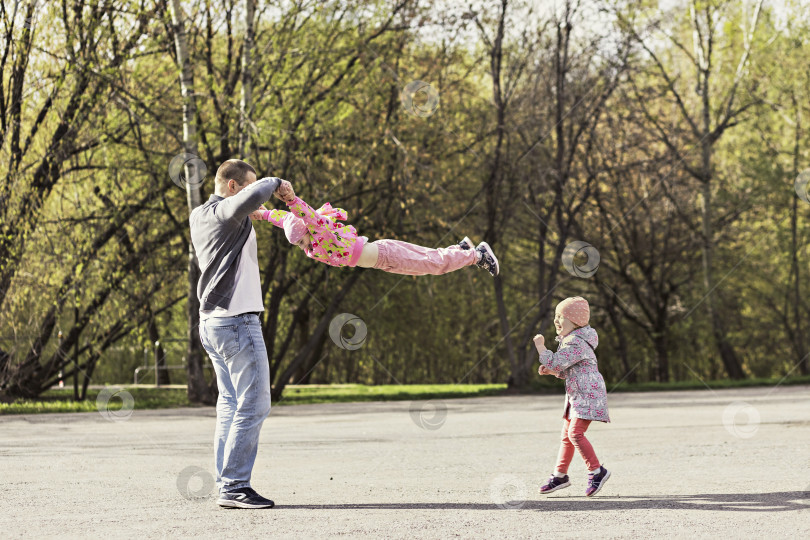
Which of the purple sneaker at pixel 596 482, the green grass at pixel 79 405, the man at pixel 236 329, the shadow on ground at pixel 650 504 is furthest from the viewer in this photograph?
the green grass at pixel 79 405

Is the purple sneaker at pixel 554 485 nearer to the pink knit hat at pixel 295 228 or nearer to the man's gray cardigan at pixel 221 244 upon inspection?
the pink knit hat at pixel 295 228

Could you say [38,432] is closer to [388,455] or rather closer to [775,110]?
[388,455]

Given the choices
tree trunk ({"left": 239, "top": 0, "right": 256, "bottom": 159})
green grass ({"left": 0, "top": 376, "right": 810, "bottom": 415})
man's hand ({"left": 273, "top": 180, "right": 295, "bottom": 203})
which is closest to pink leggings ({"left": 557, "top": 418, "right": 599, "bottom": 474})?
man's hand ({"left": 273, "top": 180, "right": 295, "bottom": 203})

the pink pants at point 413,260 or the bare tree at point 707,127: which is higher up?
the bare tree at point 707,127

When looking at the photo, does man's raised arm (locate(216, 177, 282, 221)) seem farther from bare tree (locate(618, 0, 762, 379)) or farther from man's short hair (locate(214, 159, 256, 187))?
bare tree (locate(618, 0, 762, 379))

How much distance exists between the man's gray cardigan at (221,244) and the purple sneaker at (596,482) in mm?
2522

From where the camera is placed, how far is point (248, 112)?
623 inches

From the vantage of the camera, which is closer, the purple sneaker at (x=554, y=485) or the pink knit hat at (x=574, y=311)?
the purple sneaker at (x=554, y=485)

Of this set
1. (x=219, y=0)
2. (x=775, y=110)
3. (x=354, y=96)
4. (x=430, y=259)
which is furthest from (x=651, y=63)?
(x=430, y=259)

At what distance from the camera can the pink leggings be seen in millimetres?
6445

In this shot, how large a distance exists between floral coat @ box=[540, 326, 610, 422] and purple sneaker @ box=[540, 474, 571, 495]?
0.42 meters

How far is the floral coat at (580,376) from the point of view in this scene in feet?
21.2

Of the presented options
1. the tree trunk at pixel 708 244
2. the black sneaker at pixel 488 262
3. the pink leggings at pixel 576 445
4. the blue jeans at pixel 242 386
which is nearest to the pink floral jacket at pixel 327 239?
the blue jeans at pixel 242 386

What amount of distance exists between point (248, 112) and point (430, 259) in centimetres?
1042
